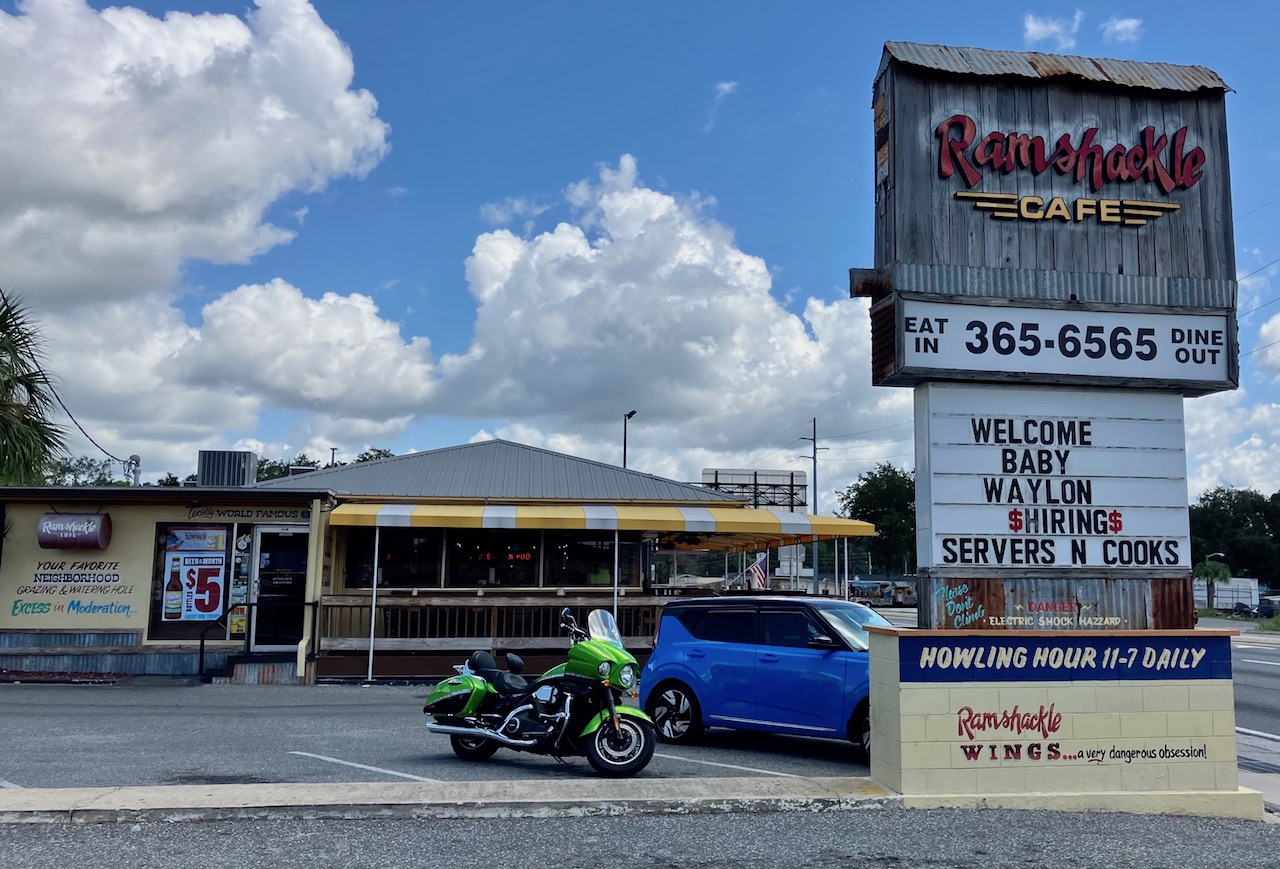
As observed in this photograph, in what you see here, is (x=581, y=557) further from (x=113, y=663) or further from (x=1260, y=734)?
(x=1260, y=734)

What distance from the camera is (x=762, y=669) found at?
10.4 m

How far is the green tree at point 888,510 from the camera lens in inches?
2844

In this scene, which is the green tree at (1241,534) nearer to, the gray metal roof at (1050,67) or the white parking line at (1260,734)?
the white parking line at (1260,734)

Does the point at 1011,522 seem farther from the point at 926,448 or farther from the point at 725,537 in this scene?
the point at 725,537

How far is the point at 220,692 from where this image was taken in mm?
15461

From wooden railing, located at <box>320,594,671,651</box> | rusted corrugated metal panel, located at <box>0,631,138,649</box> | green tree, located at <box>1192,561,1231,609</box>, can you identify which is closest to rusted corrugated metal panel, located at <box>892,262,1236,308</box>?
wooden railing, located at <box>320,594,671,651</box>

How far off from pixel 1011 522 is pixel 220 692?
12037 mm

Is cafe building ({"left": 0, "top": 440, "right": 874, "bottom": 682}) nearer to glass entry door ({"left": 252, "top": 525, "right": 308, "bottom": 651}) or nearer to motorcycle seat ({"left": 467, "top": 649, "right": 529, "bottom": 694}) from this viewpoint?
glass entry door ({"left": 252, "top": 525, "right": 308, "bottom": 651})

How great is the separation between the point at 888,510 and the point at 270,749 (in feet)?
221

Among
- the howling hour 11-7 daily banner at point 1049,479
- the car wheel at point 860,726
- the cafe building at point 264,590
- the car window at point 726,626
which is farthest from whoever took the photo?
the cafe building at point 264,590

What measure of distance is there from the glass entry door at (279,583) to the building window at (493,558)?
3318 mm

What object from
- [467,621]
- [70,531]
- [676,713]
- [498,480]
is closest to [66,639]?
[70,531]

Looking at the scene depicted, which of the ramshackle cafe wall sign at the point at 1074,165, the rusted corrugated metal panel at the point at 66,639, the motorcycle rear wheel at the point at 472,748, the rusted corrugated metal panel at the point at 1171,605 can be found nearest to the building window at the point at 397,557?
the rusted corrugated metal panel at the point at 66,639

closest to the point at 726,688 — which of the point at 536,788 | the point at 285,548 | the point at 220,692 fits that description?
the point at 536,788
